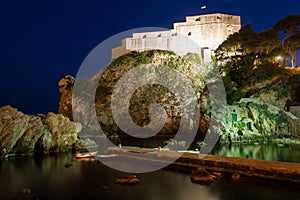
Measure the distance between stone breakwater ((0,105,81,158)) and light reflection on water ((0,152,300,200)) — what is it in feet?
10.2

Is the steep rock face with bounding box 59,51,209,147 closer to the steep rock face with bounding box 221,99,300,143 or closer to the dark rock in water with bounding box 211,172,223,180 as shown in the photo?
the steep rock face with bounding box 221,99,300,143

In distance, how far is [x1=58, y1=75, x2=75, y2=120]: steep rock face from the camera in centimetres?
2394

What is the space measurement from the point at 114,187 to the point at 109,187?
0.13 meters

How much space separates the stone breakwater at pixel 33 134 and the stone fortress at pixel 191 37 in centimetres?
1510

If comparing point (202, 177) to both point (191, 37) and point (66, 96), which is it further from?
point (191, 37)

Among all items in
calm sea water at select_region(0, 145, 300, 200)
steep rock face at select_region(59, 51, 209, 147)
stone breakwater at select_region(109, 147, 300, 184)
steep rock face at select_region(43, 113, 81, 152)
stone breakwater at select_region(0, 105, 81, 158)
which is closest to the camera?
calm sea water at select_region(0, 145, 300, 200)

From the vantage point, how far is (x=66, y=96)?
24203mm

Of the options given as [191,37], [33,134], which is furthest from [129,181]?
[191,37]

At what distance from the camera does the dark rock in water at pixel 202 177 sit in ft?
23.8

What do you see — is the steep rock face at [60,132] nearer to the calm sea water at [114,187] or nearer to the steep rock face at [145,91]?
the calm sea water at [114,187]

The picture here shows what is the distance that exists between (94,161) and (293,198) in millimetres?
7256

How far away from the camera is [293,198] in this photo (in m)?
5.87

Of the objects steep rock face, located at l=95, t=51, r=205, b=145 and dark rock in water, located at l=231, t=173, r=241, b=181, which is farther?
steep rock face, located at l=95, t=51, r=205, b=145

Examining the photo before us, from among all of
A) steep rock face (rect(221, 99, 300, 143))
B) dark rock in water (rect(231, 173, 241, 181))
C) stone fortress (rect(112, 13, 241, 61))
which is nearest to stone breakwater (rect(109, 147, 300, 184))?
dark rock in water (rect(231, 173, 241, 181))
